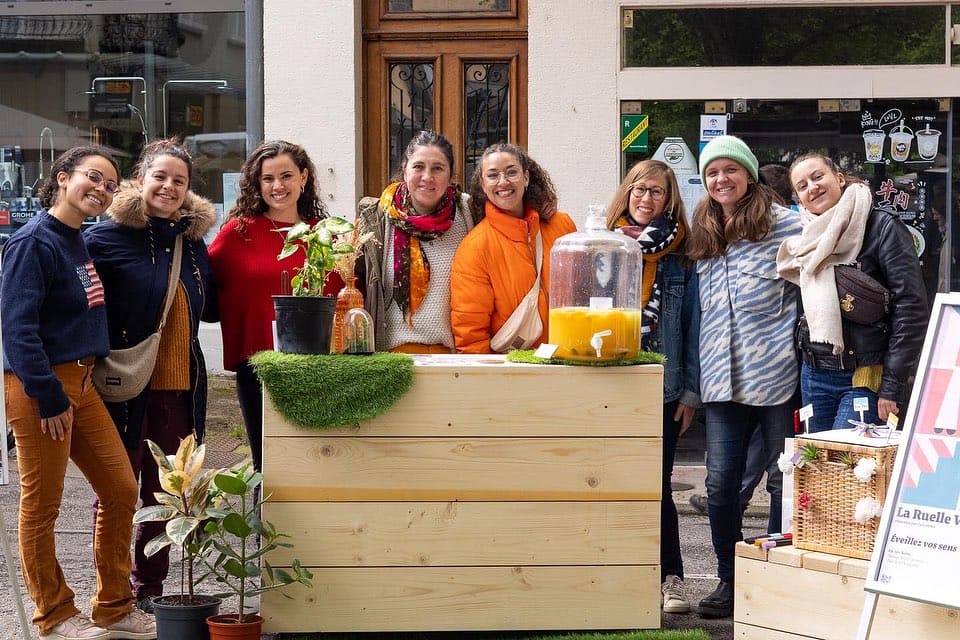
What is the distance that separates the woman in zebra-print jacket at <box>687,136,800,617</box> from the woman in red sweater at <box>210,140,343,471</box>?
5.13ft

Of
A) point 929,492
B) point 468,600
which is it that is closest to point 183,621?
point 468,600

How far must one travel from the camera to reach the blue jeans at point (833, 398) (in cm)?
493

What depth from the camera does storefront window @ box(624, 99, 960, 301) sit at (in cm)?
816

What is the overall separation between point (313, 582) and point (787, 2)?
5422 mm

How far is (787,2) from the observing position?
27.1ft

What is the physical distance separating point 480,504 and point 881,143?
187 inches

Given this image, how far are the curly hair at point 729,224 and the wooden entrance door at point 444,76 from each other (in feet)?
11.5

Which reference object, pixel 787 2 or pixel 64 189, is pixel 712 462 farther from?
pixel 787 2

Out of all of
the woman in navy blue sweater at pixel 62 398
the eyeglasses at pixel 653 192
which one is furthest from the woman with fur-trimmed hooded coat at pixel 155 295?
the eyeglasses at pixel 653 192

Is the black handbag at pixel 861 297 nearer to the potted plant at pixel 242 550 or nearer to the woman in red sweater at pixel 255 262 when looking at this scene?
the woman in red sweater at pixel 255 262

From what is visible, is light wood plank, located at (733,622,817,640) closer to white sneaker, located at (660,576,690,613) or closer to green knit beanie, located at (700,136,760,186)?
white sneaker, located at (660,576,690,613)

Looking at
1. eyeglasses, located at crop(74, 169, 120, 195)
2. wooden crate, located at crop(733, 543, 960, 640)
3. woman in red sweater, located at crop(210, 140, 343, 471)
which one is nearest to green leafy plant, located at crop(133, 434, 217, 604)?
woman in red sweater, located at crop(210, 140, 343, 471)

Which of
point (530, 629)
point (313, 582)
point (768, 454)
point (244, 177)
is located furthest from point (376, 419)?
point (768, 454)

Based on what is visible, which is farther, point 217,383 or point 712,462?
point 217,383
